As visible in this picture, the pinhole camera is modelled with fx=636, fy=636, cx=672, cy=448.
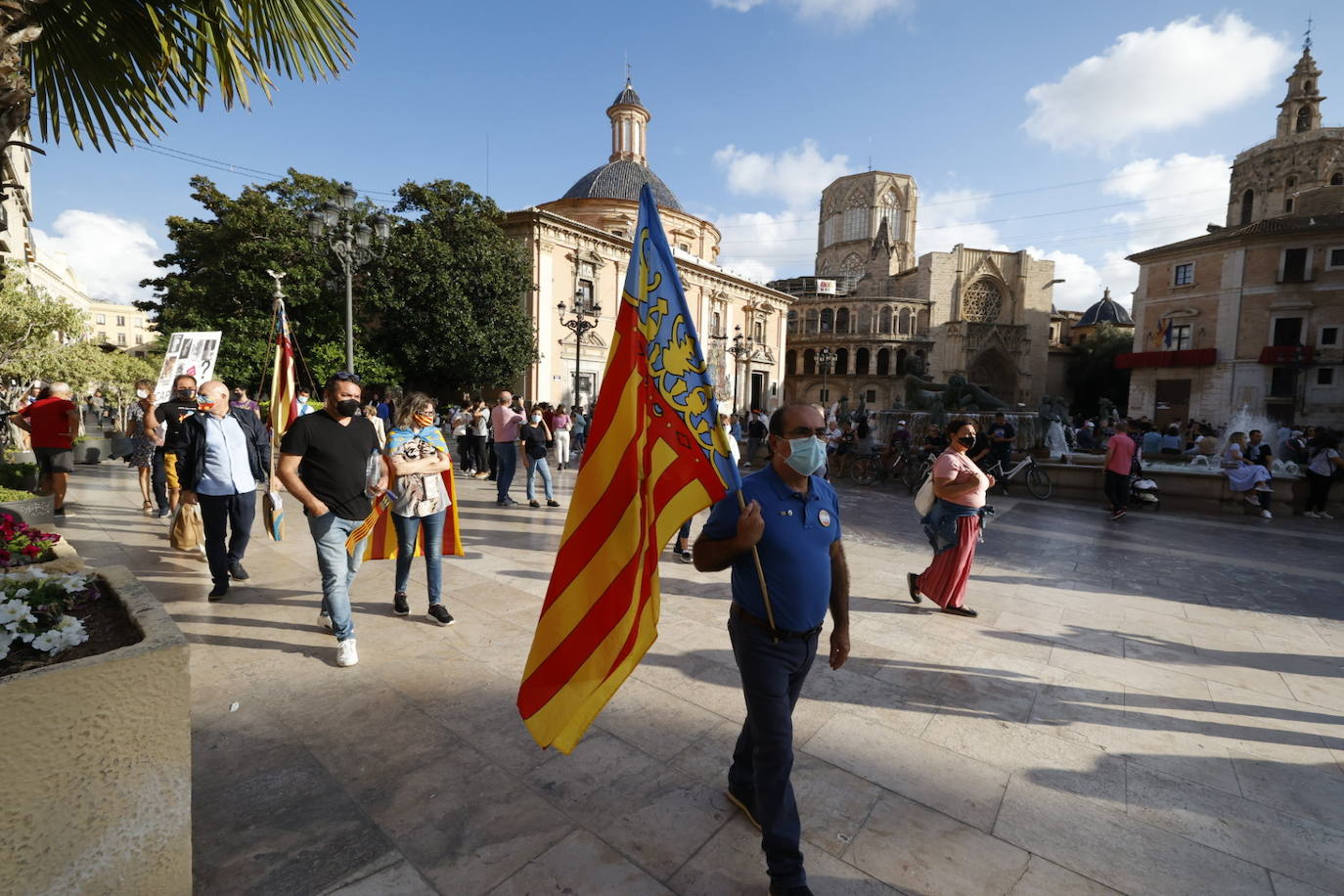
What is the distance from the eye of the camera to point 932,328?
57375 mm

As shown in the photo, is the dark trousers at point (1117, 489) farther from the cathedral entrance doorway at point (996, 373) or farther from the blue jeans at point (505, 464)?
the cathedral entrance doorway at point (996, 373)

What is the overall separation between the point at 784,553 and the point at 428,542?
10.6 feet

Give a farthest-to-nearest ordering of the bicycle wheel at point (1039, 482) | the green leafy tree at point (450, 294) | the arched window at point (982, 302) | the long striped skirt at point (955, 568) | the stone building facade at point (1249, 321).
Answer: the arched window at point (982, 302), the stone building facade at point (1249, 321), the green leafy tree at point (450, 294), the bicycle wheel at point (1039, 482), the long striped skirt at point (955, 568)

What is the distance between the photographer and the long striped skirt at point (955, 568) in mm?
5207

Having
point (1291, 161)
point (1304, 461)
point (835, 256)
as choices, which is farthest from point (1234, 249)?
point (835, 256)

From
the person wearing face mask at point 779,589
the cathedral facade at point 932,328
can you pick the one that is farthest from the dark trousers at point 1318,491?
the cathedral facade at point 932,328

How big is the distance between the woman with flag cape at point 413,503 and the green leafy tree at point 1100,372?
175ft

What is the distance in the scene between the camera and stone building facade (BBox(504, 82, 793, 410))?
2861cm

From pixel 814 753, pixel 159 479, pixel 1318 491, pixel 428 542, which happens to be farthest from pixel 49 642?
pixel 1318 491

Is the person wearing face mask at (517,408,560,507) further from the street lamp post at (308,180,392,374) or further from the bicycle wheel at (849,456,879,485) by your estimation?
the bicycle wheel at (849,456,879,485)

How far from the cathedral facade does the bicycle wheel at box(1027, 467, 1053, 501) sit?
4290cm

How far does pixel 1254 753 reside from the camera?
3.28 metres

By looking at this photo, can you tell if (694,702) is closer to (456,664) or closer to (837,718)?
(837,718)

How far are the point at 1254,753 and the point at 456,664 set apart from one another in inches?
174
